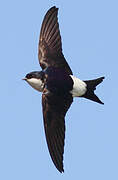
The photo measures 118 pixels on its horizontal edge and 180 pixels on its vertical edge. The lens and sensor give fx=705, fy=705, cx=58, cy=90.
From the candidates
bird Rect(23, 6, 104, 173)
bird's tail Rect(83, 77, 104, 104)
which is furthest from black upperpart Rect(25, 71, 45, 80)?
bird's tail Rect(83, 77, 104, 104)

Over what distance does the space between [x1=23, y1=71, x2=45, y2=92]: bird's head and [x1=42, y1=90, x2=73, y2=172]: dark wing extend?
12 cm

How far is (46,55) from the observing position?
1009 cm

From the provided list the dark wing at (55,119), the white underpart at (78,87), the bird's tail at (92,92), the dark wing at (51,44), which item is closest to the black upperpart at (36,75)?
the dark wing at (55,119)

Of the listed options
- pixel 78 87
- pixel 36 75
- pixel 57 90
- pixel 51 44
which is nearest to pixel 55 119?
pixel 57 90

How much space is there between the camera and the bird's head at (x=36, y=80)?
9461 mm

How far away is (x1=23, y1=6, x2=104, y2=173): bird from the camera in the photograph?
9.41 m

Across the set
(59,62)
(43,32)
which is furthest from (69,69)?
(43,32)

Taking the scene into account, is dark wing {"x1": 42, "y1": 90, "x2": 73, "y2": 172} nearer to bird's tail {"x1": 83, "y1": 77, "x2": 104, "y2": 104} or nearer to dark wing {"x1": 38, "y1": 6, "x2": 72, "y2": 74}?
bird's tail {"x1": 83, "y1": 77, "x2": 104, "y2": 104}

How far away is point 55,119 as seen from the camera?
9.60 meters

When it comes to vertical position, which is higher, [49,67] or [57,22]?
[57,22]

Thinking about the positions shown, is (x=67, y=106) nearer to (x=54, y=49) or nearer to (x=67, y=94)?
(x=67, y=94)

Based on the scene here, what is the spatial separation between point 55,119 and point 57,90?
40 centimetres

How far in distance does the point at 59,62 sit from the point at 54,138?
113 cm

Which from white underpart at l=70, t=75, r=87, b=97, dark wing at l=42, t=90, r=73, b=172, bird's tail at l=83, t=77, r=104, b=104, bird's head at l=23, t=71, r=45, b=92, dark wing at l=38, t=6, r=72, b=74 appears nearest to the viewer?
dark wing at l=42, t=90, r=73, b=172
